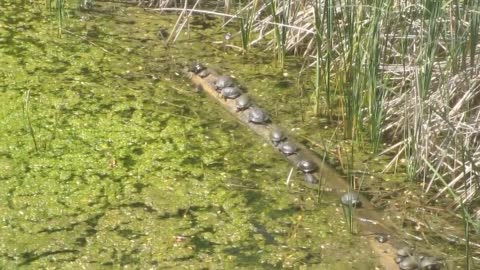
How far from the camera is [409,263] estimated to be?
2334mm

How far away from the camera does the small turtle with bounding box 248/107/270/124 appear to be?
3.08m

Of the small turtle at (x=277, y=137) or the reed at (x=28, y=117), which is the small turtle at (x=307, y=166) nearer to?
the small turtle at (x=277, y=137)

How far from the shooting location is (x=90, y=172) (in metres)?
2.76

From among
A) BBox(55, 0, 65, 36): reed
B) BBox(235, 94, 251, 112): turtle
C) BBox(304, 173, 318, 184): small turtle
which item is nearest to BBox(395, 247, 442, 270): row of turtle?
BBox(304, 173, 318, 184): small turtle

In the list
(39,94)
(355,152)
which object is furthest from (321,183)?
(39,94)

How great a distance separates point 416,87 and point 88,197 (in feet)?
3.49

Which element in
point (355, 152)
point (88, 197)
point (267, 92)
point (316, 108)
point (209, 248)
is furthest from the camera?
point (267, 92)

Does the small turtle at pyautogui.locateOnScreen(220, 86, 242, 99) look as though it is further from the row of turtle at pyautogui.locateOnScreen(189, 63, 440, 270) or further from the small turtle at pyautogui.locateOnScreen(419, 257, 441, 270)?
the small turtle at pyautogui.locateOnScreen(419, 257, 441, 270)

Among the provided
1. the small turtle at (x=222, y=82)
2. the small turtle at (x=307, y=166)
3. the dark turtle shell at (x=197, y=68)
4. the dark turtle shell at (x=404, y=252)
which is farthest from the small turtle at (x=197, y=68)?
the dark turtle shell at (x=404, y=252)

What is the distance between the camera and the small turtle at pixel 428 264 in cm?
234

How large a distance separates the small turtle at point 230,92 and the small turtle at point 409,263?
110 centimetres

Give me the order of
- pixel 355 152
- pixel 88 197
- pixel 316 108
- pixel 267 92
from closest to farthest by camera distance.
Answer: pixel 88 197 < pixel 355 152 < pixel 316 108 < pixel 267 92

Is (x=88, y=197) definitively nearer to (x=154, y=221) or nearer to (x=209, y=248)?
(x=154, y=221)

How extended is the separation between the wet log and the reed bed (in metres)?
0.17
